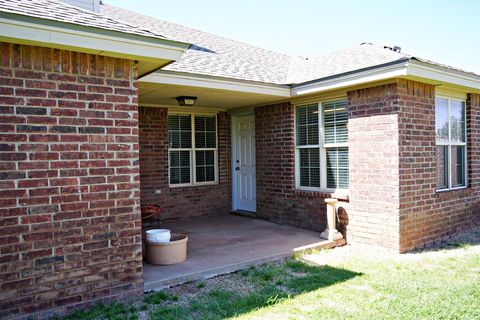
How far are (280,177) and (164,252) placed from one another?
3589mm

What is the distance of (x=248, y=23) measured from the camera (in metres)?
10.8

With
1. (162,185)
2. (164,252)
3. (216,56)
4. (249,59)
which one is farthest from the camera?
(249,59)

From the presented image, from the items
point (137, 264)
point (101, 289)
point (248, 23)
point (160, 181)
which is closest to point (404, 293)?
point (137, 264)

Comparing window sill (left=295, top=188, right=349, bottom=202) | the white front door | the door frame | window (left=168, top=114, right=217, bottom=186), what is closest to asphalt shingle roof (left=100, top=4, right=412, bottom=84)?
the white front door

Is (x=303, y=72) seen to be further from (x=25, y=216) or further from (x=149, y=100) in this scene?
(x=25, y=216)

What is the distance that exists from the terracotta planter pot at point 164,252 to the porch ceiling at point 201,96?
2.49 meters

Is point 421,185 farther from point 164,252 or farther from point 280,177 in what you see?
point 164,252

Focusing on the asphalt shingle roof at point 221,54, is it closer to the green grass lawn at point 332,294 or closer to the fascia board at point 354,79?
the fascia board at point 354,79

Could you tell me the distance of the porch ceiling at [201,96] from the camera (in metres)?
6.57

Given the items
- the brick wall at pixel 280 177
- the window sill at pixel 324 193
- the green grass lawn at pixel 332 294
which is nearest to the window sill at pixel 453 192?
the green grass lawn at pixel 332 294

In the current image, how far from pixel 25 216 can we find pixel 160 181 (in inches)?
196

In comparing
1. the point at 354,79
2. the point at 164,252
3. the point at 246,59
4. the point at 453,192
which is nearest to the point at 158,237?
the point at 164,252

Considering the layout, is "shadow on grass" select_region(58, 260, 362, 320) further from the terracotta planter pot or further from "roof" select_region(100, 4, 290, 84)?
"roof" select_region(100, 4, 290, 84)

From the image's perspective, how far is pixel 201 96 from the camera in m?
7.56
